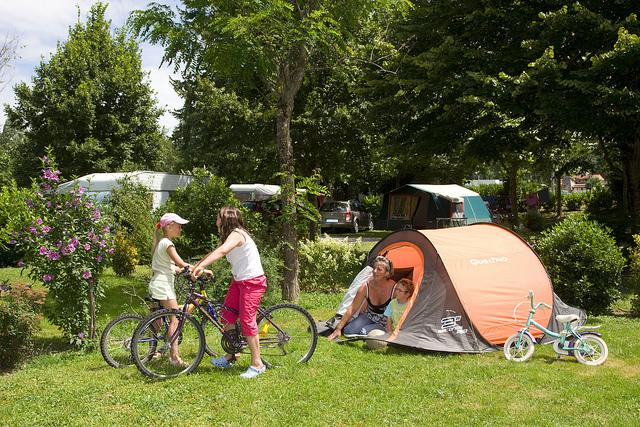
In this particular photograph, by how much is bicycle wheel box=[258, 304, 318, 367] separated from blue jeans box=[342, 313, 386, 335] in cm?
115

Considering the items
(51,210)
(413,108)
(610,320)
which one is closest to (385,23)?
(413,108)

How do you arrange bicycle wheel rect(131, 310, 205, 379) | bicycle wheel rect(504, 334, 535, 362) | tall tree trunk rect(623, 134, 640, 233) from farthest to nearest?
tall tree trunk rect(623, 134, 640, 233) → bicycle wheel rect(504, 334, 535, 362) → bicycle wheel rect(131, 310, 205, 379)

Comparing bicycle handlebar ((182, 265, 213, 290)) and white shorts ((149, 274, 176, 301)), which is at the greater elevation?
bicycle handlebar ((182, 265, 213, 290))

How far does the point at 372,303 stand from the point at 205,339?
2.42m

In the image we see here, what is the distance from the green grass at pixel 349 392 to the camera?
13.8 feet

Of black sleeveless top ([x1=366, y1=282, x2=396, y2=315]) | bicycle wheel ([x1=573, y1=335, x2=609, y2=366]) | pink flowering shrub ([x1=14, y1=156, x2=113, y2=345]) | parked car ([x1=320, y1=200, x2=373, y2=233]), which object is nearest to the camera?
bicycle wheel ([x1=573, y1=335, x2=609, y2=366])

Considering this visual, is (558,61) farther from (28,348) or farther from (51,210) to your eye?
(28,348)

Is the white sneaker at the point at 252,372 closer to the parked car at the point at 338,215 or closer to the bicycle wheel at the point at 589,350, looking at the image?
the bicycle wheel at the point at 589,350

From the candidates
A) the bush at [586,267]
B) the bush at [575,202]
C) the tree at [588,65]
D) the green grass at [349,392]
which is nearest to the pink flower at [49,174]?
the green grass at [349,392]

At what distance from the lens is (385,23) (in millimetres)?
14617

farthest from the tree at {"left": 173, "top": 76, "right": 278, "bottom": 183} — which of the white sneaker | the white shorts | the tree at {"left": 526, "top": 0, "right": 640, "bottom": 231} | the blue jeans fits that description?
the white sneaker

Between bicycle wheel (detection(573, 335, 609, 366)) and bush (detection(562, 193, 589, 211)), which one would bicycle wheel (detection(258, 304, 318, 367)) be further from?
bush (detection(562, 193, 589, 211))

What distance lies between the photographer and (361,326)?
6793 mm

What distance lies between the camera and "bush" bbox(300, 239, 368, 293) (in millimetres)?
10812
